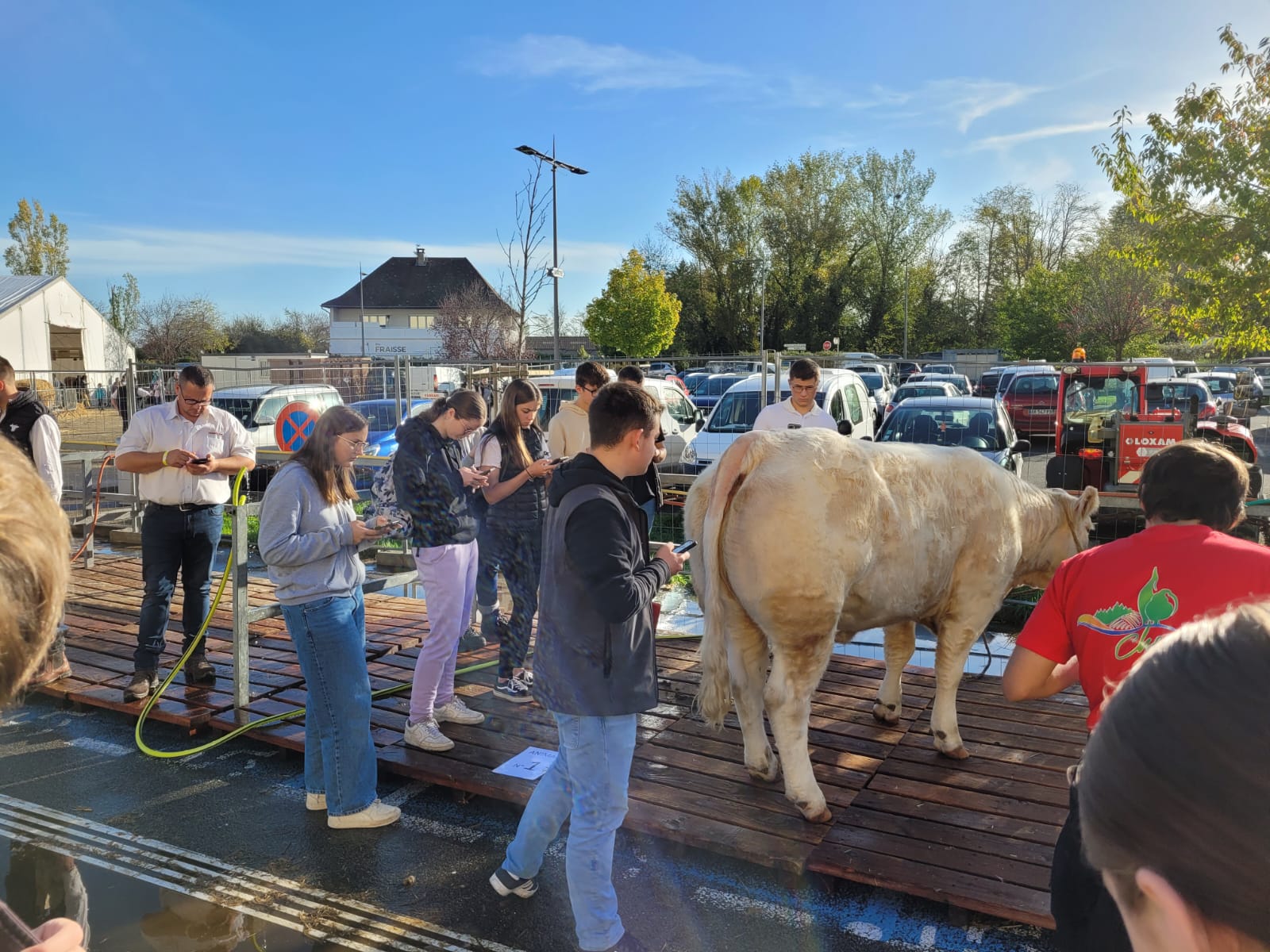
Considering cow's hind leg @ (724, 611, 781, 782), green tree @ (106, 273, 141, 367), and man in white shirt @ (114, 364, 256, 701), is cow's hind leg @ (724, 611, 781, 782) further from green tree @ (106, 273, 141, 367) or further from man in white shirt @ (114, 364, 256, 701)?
green tree @ (106, 273, 141, 367)

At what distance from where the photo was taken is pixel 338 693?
406cm

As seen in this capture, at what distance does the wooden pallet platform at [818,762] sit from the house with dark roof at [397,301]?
57.7 meters

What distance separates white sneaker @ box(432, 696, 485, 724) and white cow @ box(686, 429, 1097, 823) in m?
1.56

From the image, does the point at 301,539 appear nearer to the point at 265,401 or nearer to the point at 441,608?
the point at 441,608

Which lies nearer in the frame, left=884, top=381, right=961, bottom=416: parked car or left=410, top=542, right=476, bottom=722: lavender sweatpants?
left=410, top=542, right=476, bottom=722: lavender sweatpants

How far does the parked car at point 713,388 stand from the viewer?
23.6 m

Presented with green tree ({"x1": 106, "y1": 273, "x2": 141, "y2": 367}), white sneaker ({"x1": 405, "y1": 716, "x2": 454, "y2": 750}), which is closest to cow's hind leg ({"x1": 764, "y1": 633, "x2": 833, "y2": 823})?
white sneaker ({"x1": 405, "y1": 716, "x2": 454, "y2": 750})

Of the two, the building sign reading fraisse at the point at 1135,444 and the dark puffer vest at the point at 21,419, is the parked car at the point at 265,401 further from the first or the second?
the building sign reading fraisse at the point at 1135,444

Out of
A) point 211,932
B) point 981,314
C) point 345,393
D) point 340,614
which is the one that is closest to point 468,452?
point 340,614

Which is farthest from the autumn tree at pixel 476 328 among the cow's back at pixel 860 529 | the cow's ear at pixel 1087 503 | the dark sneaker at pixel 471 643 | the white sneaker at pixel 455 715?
the cow's back at pixel 860 529

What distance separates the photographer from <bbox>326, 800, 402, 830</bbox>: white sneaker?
13.8ft

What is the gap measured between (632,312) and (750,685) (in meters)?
32.4

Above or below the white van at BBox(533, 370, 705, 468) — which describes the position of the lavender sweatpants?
below

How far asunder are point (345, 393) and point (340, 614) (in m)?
13.0
